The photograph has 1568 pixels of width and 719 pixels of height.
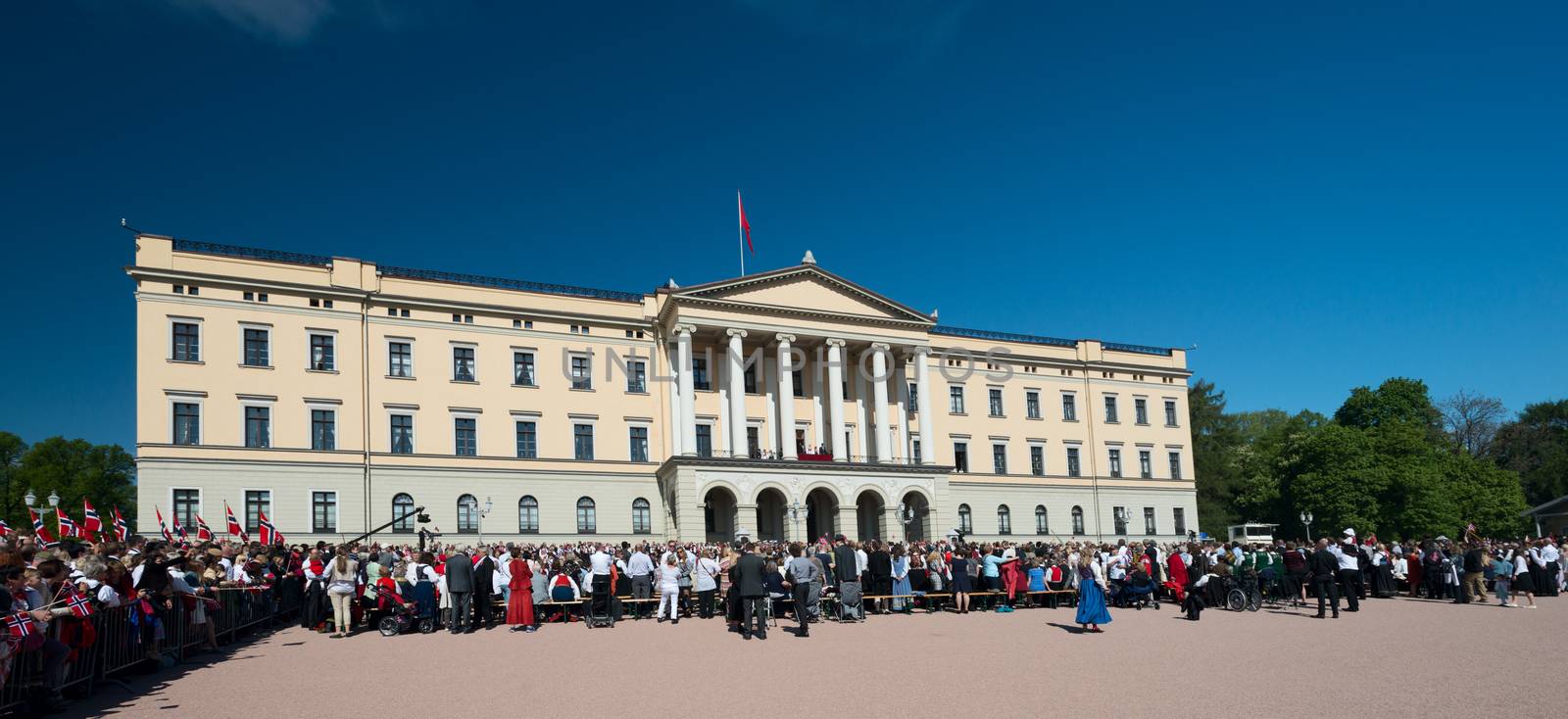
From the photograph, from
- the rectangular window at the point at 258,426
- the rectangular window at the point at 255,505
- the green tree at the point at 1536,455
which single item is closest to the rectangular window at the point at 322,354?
the rectangular window at the point at 258,426

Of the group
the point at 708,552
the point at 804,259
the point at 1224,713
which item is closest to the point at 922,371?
the point at 804,259

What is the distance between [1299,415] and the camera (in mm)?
74875

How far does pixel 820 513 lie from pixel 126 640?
34120mm

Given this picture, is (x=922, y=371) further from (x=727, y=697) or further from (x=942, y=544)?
(x=727, y=697)

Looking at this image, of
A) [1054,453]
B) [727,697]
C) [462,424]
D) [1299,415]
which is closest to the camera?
[727,697]

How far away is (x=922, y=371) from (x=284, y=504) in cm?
2498

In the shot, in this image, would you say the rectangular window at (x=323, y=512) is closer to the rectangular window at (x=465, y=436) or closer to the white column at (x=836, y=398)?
the rectangular window at (x=465, y=436)

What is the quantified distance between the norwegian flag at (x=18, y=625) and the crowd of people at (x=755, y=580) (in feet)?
8.97

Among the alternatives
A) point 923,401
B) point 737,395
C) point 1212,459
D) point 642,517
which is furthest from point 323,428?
point 1212,459

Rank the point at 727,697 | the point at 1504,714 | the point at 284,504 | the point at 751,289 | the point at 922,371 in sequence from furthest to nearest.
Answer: the point at 922,371 → the point at 751,289 → the point at 284,504 → the point at 727,697 → the point at 1504,714

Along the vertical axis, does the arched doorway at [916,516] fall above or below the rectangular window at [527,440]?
below

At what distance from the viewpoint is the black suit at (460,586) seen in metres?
19.4

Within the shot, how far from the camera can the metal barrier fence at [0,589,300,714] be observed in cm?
1031

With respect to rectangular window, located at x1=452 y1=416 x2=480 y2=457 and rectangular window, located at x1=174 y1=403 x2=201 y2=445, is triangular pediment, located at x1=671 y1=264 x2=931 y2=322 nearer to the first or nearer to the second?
rectangular window, located at x1=452 y1=416 x2=480 y2=457
